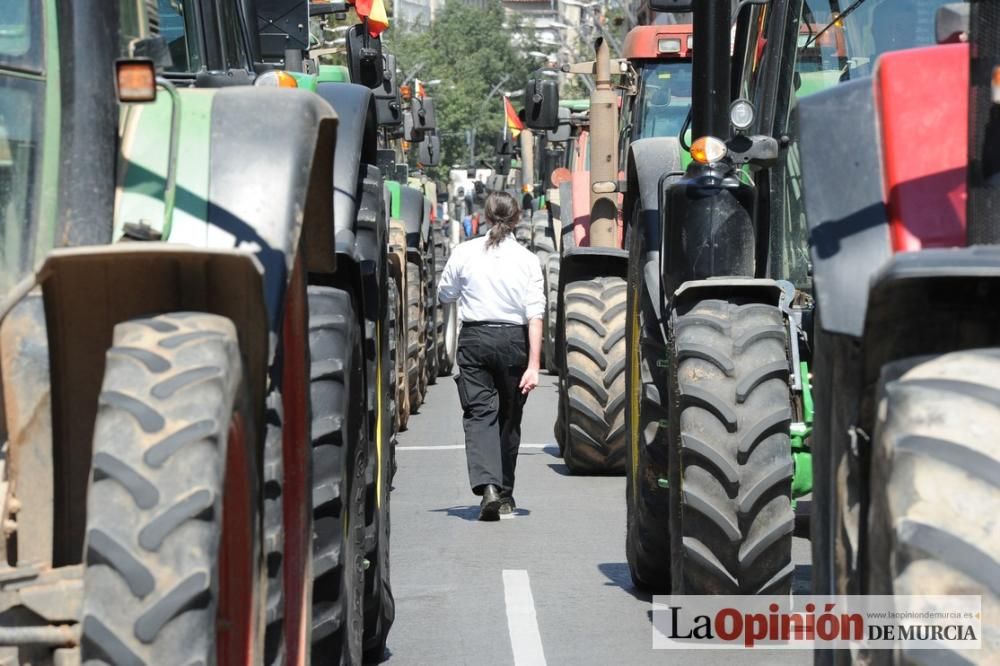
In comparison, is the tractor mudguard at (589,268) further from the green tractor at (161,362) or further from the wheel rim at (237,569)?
the wheel rim at (237,569)

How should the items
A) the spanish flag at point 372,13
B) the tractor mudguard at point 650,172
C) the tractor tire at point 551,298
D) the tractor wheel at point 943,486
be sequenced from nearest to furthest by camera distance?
the tractor wheel at point 943,486 → the tractor mudguard at point 650,172 → the spanish flag at point 372,13 → the tractor tire at point 551,298

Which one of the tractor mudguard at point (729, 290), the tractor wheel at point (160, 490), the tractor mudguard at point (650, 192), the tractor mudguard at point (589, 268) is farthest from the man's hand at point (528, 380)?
the tractor wheel at point (160, 490)

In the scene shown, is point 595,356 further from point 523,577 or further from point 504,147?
point 504,147

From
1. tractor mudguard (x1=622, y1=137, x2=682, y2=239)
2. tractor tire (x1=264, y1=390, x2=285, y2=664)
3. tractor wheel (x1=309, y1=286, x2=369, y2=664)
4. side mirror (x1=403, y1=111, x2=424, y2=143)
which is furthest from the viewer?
side mirror (x1=403, y1=111, x2=424, y2=143)

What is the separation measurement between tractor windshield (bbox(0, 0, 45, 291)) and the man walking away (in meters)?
6.70

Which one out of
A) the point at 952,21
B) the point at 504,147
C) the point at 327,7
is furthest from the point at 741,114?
the point at 504,147

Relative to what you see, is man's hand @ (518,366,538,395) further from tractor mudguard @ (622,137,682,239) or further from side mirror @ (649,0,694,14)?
side mirror @ (649,0,694,14)

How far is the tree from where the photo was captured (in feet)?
270

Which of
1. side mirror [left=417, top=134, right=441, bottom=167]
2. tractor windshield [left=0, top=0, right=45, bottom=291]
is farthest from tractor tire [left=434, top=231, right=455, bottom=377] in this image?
tractor windshield [left=0, top=0, right=45, bottom=291]

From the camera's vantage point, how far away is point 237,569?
3.79m

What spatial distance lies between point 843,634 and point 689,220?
11.2 ft

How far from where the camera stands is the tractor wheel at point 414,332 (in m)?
15.8

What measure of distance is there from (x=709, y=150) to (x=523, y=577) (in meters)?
2.80

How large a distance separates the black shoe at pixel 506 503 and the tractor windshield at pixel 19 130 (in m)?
6.85
